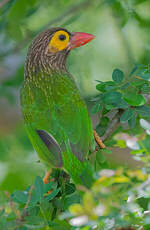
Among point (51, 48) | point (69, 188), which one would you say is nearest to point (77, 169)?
point (69, 188)

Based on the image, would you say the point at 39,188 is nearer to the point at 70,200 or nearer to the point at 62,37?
the point at 70,200

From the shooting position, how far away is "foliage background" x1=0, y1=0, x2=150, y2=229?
3301mm

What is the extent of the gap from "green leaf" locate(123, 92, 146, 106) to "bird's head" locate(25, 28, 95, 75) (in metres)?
0.97

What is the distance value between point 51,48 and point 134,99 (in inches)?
44.7

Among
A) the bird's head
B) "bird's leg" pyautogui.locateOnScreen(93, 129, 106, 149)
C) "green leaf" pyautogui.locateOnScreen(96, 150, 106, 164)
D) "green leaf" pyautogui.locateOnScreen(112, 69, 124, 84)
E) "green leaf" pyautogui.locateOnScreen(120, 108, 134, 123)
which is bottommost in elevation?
"green leaf" pyautogui.locateOnScreen(96, 150, 106, 164)

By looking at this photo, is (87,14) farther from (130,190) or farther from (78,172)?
(130,190)

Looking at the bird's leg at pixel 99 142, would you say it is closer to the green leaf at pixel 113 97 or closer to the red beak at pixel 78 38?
the green leaf at pixel 113 97

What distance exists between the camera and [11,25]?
3.45 meters

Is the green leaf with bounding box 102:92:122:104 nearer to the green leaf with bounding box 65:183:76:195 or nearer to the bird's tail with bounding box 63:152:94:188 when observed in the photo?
the bird's tail with bounding box 63:152:94:188

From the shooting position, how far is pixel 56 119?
228 centimetres

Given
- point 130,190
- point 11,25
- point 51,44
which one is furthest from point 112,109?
point 11,25

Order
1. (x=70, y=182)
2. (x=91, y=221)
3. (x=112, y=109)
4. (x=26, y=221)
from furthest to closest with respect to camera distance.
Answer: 1. (x=112, y=109)
2. (x=70, y=182)
3. (x=26, y=221)
4. (x=91, y=221)

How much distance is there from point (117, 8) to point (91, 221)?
2.30 metres

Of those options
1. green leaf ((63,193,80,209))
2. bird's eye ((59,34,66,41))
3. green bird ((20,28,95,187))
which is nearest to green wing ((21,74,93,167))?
green bird ((20,28,95,187))
